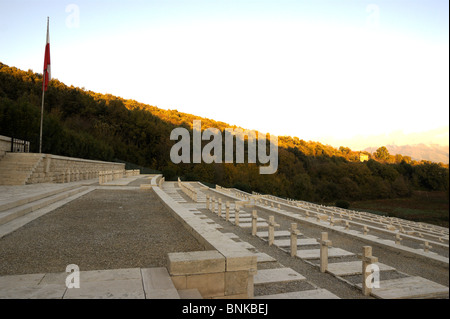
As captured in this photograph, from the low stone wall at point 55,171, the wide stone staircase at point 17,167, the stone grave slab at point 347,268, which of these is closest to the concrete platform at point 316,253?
the stone grave slab at point 347,268

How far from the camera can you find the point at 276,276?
436 cm

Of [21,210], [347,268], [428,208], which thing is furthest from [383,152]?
[21,210]

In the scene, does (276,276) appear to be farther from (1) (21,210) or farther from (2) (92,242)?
(1) (21,210)

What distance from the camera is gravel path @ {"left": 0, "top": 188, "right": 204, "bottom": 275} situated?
133 inches

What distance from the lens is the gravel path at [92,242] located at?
3389 millimetres

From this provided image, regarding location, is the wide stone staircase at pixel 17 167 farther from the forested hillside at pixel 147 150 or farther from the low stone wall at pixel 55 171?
the forested hillside at pixel 147 150

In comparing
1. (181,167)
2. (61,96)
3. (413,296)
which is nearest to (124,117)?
(61,96)

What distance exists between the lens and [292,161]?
6725cm

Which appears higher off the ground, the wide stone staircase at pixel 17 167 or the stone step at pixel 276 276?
the wide stone staircase at pixel 17 167

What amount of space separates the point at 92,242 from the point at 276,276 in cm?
276

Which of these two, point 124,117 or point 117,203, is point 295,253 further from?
point 124,117

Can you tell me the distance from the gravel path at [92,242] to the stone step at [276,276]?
980 mm

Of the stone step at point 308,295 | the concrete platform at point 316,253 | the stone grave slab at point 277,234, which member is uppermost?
the stone step at point 308,295
